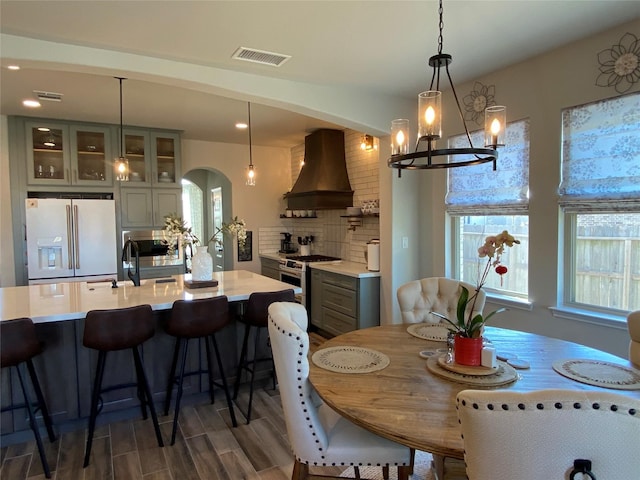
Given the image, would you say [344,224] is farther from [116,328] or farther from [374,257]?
[116,328]

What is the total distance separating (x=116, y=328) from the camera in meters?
2.37

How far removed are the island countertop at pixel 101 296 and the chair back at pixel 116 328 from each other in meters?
0.17

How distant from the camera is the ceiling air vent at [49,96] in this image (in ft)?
12.2

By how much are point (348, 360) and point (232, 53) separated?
230 centimetres

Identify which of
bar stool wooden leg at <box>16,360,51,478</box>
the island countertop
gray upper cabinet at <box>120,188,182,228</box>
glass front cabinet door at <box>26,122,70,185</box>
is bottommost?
bar stool wooden leg at <box>16,360,51,478</box>

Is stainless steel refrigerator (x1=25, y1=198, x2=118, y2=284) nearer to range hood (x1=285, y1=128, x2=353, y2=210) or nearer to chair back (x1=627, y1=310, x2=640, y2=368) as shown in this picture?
range hood (x1=285, y1=128, x2=353, y2=210)

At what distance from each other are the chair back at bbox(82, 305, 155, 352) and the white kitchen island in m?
0.17

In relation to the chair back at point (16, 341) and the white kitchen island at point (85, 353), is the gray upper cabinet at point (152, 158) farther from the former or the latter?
the chair back at point (16, 341)

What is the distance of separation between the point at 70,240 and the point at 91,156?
111 centimetres

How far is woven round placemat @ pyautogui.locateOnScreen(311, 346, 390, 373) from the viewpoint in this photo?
1733mm

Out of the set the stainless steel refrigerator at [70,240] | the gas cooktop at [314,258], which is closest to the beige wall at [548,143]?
the gas cooktop at [314,258]

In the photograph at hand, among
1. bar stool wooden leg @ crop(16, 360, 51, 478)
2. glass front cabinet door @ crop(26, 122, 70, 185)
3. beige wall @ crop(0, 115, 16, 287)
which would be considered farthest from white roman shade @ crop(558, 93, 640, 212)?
beige wall @ crop(0, 115, 16, 287)

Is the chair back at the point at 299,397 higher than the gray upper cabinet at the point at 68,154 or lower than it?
lower

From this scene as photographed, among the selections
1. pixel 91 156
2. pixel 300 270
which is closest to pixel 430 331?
pixel 300 270
